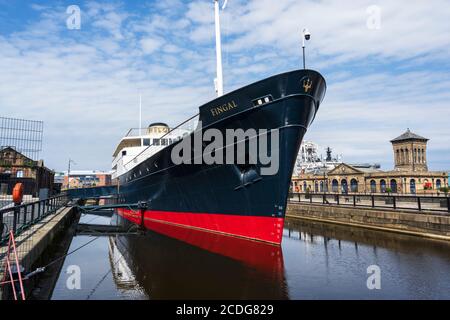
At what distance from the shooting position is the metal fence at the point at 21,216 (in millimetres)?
8309

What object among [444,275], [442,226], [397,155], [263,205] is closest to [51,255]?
[263,205]

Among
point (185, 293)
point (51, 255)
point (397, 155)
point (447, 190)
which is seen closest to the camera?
point (185, 293)

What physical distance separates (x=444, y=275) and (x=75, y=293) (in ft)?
32.4

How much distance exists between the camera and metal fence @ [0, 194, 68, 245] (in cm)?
831

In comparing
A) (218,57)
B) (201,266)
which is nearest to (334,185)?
(218,57)

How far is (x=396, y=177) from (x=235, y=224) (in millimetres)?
40622

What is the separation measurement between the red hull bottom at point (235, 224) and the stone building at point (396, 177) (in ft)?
108

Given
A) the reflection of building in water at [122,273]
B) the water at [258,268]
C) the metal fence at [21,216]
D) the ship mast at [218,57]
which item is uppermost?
the ship mast at [218,57]

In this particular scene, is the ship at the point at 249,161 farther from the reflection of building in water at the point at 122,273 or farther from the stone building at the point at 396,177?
the stone building at the point at 396,177

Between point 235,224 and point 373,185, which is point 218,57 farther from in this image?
point 373,185

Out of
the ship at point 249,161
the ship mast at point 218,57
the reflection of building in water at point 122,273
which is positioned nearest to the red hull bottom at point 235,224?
the ship at point 249,161

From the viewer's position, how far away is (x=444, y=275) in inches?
349

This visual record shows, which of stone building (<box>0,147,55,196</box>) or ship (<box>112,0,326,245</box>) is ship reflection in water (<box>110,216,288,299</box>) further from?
stone building (<box>0,147,55,196</box>)

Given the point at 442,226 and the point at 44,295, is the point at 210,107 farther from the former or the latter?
the point at 442,226
